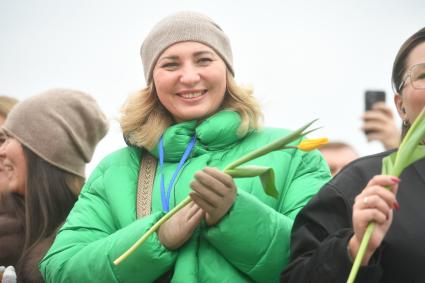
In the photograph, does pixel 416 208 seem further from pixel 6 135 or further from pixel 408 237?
pixel 6 135

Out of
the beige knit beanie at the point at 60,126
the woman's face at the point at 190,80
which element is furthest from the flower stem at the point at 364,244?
the beige knit beanie at the point at 60,126

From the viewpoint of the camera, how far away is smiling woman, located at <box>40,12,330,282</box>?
3.00 metres

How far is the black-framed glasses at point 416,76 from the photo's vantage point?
2.85 m

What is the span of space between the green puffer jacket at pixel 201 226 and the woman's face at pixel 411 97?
511 mm

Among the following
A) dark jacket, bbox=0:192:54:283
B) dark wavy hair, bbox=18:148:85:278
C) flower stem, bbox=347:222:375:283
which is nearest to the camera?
flower stem, bbox=347:222:375:283

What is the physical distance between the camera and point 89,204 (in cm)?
348

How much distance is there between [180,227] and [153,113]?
845mm

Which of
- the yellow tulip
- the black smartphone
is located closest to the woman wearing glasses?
the yellow tulip

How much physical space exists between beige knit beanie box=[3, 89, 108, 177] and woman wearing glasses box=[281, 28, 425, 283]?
207cm

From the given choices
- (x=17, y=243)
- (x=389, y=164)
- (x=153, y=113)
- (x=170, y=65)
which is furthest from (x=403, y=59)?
(x=17, y=243)

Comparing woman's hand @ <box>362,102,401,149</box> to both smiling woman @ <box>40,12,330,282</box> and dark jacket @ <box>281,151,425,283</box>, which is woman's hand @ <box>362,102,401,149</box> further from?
dark jacket @ <box>281,151,425,283</box>

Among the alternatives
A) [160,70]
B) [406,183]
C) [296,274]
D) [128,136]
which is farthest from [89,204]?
[406,183]

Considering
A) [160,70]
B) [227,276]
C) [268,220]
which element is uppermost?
[160,70]

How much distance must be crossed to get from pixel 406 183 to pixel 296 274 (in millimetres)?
499
